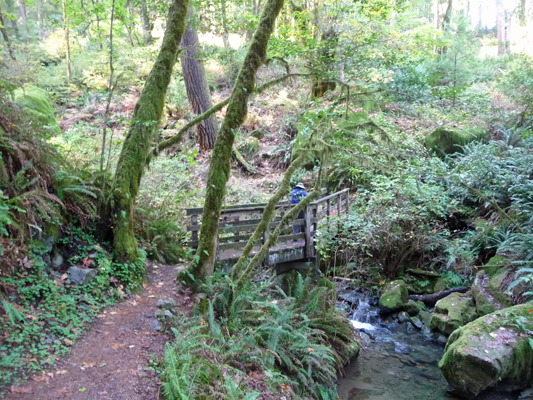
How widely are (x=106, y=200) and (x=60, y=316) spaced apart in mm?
2121

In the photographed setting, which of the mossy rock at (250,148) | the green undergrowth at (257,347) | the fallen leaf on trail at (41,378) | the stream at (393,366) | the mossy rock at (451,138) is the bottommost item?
the stream at (393,366)

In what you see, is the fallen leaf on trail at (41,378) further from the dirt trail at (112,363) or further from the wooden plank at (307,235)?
the wooden plank at (307,235)

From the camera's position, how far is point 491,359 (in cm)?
639

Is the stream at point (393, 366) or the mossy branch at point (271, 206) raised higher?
the mossy branch at point (271, 206)

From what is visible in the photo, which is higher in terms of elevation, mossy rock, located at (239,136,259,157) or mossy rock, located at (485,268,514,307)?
mossy rock, located at (239,136,259,157)

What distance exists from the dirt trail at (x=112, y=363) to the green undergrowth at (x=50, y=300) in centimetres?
15

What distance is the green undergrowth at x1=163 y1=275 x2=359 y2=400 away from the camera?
4.31 metres

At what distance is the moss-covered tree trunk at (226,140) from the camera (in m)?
6.39

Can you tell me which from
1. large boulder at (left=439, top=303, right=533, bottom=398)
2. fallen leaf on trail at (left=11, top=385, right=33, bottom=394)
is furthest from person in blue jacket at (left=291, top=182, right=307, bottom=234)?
fallen leaf on trail at (left=11, top=385, right=33, bottom=394)

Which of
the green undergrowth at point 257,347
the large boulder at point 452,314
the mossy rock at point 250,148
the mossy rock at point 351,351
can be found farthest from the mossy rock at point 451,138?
the mossy rock at point 351,351

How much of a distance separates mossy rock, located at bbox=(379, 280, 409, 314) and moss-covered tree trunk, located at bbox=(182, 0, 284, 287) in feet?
18.5

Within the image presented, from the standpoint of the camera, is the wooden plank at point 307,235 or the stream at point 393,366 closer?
the stream at point 393,366

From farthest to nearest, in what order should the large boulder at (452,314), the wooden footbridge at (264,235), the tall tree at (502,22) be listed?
1. the tall tree at (502,22)
2. the large boulder at (452,314)
3. the wooden footbridge at (264,235)

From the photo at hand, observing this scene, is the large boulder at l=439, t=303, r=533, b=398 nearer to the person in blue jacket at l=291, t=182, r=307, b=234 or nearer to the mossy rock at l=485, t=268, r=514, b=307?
the mossy rock at l=485, t=268, r=514, b=307
